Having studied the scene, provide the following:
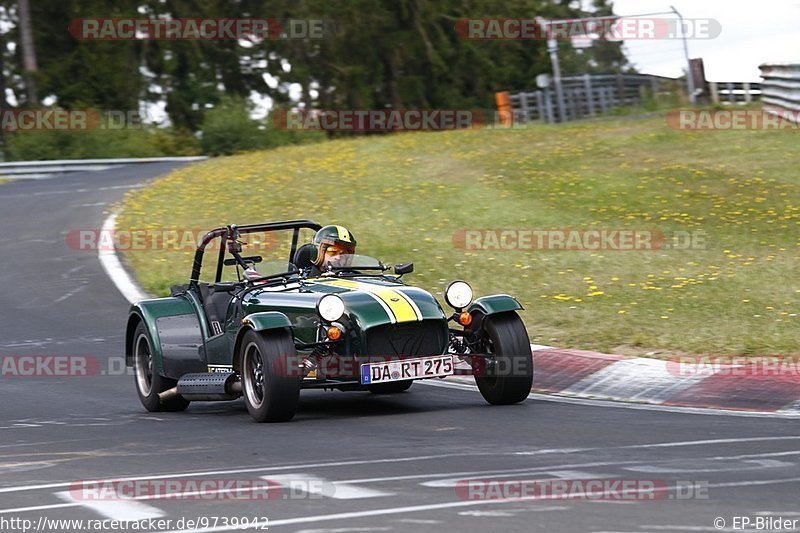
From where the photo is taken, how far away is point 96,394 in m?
11.1

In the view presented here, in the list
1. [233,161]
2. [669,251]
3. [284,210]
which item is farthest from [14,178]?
[669,251]

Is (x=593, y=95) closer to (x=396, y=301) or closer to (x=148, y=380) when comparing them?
(x=148, y=380)

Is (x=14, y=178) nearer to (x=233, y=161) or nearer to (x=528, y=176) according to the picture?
(x=233, y=161)

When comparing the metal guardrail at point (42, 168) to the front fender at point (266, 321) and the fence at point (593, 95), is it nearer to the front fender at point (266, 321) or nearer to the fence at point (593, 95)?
the fence at point (593, 95)

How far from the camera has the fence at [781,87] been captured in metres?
29.7

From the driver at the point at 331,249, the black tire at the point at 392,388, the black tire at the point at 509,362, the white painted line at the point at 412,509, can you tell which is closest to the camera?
the white painted line at the point at 412,509

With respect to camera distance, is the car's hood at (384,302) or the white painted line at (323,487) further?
the car's hood at (384,302)

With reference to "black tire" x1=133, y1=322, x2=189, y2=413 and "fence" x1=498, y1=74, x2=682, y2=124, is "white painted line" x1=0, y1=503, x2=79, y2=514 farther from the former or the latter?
"fence" x1=498, y1=74, x2=682, y2=124

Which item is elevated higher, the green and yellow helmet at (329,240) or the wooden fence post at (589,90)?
the wooden fence post at (589,90)

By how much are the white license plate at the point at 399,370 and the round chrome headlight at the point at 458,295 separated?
79cm

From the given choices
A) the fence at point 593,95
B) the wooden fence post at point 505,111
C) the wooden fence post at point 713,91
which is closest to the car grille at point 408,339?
the wooden fence post at point 713,91

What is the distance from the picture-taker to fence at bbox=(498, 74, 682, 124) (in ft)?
127

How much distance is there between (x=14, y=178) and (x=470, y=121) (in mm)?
27391

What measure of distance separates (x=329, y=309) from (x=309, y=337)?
49 cm
